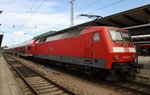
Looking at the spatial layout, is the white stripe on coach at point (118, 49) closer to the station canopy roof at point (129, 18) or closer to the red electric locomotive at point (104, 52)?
the red electric locomotive at point (104, 52)

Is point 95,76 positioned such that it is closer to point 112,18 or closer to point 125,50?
point 125,50

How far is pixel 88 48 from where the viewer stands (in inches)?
581

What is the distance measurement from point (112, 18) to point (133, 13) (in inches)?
86.3

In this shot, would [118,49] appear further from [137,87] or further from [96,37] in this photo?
[137,87]

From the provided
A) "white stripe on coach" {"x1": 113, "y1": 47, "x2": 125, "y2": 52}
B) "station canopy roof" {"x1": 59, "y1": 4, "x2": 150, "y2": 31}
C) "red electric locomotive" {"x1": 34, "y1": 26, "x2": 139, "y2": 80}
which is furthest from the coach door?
"station canopy roof" {"x1": 59, "y1": 4, "x2": 150, "y2": 31}

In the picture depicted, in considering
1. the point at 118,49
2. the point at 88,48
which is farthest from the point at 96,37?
the point at 118,49

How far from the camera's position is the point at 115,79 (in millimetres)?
13633

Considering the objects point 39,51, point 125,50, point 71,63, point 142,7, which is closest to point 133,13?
point 142,7

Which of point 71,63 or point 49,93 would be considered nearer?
point 49,93

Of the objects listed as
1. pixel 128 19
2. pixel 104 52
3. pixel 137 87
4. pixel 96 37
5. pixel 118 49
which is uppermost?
pixel 128 19

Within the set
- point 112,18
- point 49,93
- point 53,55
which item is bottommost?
point 49,93

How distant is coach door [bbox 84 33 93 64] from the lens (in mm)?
14484

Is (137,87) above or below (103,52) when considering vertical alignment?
below

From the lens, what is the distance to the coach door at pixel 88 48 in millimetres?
14484
